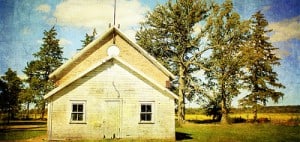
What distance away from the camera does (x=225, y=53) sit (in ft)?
60.3

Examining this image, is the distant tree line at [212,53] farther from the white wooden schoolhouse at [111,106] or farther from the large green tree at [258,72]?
the white wooden schoolhouse at [111,106]

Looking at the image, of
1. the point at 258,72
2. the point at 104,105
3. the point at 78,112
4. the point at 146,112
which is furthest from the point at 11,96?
the point at 258,72

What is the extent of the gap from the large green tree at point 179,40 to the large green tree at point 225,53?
3.13ft

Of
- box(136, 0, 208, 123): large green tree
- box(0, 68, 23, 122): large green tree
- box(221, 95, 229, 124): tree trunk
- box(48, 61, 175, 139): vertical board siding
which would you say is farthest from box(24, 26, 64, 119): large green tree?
box(221, 95, 229, 124): tree trunk

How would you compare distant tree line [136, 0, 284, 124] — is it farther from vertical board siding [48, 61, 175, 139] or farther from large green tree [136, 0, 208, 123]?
vertical board siding [48, 61, 175, 139]

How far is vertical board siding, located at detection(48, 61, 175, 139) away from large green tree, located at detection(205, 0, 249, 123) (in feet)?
21.3

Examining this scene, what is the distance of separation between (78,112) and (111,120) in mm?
1303

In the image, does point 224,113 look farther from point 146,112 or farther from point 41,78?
point 41,78

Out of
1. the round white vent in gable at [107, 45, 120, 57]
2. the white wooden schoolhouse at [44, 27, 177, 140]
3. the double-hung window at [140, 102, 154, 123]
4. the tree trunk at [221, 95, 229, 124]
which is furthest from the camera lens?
the tree trunk at [221, 95, 229, 124]

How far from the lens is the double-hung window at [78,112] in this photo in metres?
11.9

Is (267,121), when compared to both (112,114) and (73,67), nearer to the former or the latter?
(112,114)

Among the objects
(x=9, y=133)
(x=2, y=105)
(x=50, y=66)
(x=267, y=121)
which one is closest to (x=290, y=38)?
(x=267, y=121)

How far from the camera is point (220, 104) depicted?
20.1 metres

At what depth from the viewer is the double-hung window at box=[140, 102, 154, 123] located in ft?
39.7
